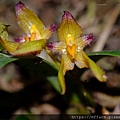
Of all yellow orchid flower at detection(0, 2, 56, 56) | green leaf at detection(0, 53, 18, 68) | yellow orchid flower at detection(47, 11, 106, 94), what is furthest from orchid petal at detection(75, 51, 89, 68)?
green leaf at detection(0, 53, 18, 68)

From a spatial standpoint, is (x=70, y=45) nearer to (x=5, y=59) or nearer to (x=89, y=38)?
(x=89, y=38)

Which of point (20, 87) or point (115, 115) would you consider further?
point (20, 87)

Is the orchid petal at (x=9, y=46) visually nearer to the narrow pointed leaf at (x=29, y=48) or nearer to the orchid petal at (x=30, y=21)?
the narrow pointed leaf at (x=29, y=48)

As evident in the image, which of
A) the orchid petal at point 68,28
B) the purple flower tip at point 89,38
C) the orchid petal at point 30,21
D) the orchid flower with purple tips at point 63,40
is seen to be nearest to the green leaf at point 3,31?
the orchid flower with purple tips at point 63,40

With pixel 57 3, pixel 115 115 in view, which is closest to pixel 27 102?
pixel 115 115

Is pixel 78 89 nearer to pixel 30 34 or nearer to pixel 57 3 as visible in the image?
pixel 30 34
